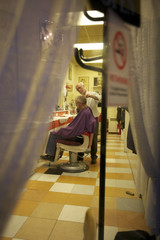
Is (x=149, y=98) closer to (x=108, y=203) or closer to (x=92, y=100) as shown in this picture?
(x=108, y=203)

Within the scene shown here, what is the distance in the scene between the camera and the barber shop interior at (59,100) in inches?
28.5

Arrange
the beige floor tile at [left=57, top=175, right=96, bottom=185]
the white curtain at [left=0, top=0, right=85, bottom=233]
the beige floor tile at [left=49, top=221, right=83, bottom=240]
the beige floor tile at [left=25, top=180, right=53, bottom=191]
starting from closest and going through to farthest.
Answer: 1. the white curtain at [left=0, top=0, right=85, bottom=233]
2. the beige floor tile at [left=49, top=221, right=83, bottom=240]
3. the beige floor tile at [left=25, top=180, right=53, bottom=191]
4. the beige floor tile at [left=57, top=175, right=96, bottom=185]

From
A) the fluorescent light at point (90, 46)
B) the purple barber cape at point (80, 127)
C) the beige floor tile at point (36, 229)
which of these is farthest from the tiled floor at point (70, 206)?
the fluorescent light at point (90, 46)

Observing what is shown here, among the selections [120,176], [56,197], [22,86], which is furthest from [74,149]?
[22,86]

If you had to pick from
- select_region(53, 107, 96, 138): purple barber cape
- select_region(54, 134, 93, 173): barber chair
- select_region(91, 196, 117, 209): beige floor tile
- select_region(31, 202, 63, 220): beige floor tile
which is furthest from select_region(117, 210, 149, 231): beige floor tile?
select_region(53, 107, 96, 138): purple barber cape

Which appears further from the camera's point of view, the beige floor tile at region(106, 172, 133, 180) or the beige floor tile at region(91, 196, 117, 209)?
the beige floor tile at region(106, 172, 133, 180)

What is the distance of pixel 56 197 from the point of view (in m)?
1.97

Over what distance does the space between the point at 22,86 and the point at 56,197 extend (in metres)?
1.54

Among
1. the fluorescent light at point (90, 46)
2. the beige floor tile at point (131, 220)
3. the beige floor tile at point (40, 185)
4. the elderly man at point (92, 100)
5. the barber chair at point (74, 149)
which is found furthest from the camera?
the fluorescent light at point (90, 46)

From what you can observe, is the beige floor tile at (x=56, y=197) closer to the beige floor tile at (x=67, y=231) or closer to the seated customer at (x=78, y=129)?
the beige floor tile at (x=67, y=231)

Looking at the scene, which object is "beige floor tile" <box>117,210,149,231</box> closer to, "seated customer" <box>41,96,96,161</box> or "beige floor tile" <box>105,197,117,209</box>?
"beige floor tile" <box>105,197,117,209</box>

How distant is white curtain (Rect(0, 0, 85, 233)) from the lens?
712 mm

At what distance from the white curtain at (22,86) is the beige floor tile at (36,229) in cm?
82

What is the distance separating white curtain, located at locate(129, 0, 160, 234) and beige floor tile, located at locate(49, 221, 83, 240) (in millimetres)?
513
